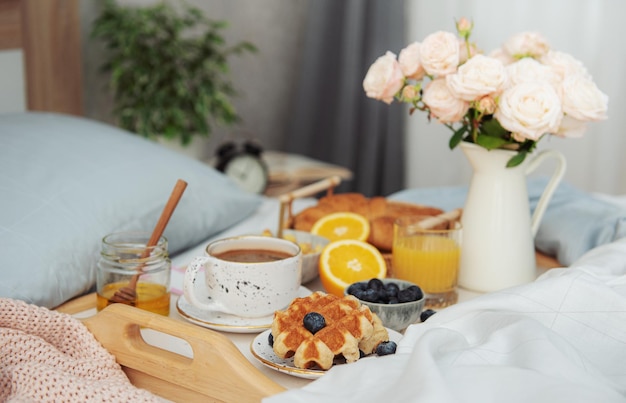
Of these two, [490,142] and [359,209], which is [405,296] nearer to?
[490,142]

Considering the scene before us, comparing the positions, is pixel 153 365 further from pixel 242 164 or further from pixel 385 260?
pixel 242 164

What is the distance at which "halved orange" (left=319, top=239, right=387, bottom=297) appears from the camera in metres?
1.12

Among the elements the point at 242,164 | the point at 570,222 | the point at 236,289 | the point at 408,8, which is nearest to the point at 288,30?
the point at 408,8

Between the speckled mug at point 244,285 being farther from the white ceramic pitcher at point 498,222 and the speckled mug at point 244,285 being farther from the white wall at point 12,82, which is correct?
the white wall at point 12,82

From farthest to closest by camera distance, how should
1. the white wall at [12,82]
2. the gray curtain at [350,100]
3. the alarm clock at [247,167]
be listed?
the gray curtain at [350,100]
the alarm clock at [247,167]
the white wall at [12,82]

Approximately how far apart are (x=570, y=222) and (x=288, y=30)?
2229mm

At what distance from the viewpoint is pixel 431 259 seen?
1.12 meters

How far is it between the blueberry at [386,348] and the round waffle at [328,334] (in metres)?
0.02

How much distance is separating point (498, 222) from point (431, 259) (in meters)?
0.14

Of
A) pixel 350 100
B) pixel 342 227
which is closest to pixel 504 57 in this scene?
pixel 342 227

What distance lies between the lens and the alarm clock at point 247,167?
232 centimetres

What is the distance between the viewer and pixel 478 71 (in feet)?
3.47

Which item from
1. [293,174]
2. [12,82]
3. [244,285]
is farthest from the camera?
[293,174]

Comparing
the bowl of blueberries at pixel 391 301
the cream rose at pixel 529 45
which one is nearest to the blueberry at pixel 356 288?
the bowl of blueberries at pixel 391 301
